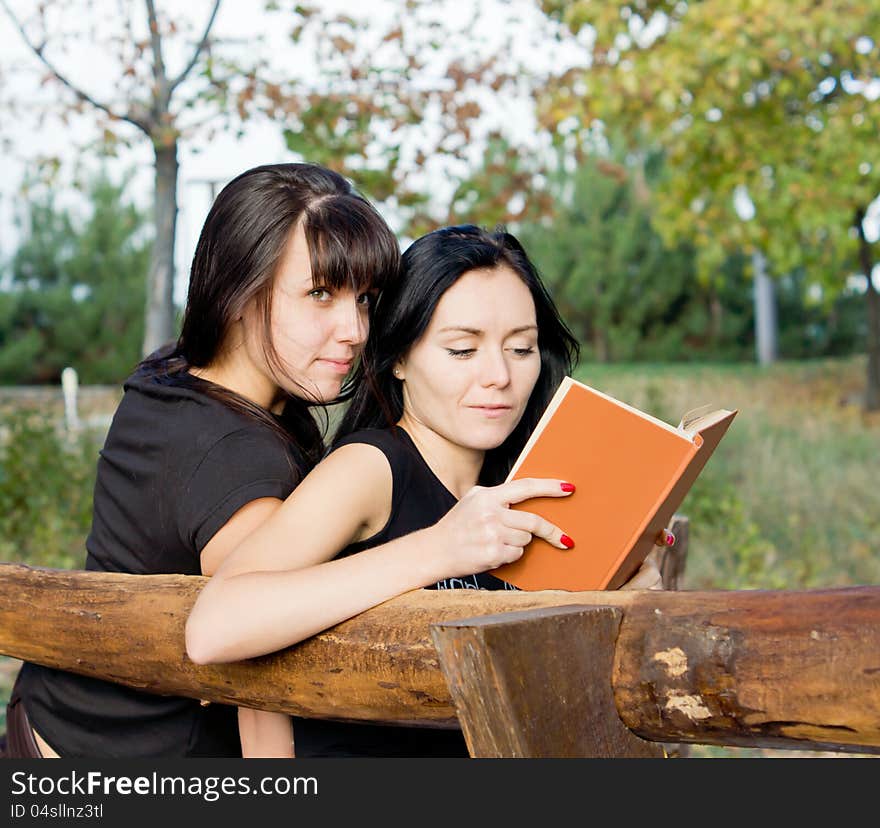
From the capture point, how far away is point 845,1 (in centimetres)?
651

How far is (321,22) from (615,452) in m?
4.52

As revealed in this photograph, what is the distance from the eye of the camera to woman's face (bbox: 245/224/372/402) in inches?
77.7

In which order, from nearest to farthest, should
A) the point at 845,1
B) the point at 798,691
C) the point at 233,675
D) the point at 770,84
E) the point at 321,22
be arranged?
the point at 798,691 < the point at 233,675 < the point at 321,22 < the point at 845,1 < the point at 770,84

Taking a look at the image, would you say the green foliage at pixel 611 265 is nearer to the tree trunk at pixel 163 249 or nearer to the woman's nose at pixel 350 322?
the tree trunk at pixel 163 249

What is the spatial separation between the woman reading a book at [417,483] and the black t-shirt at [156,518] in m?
0.14

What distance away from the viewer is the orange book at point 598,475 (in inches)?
62.7

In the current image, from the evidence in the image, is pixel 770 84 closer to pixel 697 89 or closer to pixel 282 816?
pixel 697 89

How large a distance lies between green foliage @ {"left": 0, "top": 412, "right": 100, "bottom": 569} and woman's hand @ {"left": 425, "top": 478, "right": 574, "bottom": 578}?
461 cm

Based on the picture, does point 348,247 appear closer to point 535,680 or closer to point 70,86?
point 535,680

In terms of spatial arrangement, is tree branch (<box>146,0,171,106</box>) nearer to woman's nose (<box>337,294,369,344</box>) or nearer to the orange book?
woman's nose (<box>337,294,369,344</box>)

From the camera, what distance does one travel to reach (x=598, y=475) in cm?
163

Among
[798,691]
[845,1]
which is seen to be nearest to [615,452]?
[798,691]

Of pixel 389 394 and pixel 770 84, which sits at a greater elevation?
pixel 770 84

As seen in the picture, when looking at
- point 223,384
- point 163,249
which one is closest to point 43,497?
point 163,249
